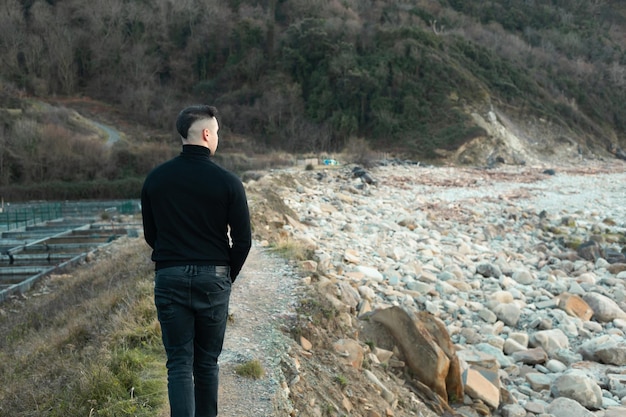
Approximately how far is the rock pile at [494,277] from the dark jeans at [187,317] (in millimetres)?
3155

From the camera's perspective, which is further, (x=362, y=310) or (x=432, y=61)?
(x=432, y=61)

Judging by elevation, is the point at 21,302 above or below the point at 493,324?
below

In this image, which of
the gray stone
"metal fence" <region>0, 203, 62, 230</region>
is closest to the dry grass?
the gray stone

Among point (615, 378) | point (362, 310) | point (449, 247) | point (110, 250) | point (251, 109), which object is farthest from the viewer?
point (251, 109)

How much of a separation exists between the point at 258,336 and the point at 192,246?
2238 millimetres

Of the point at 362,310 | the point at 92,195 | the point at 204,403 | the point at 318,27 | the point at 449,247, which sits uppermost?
the point at 318,27

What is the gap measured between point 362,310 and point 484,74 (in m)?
44.1

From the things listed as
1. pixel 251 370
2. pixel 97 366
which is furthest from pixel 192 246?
pixel 97 366

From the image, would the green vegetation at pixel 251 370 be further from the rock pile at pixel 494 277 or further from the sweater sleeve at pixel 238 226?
the rock pile at pixel 494 277

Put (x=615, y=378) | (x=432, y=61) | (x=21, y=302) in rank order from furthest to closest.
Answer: (x=432, y=61)
(x=21, y=302)
(x=615, y=378)

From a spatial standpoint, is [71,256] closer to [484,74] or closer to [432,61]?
[432,61]

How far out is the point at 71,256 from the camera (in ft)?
60.5

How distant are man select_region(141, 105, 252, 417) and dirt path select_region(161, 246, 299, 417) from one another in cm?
85

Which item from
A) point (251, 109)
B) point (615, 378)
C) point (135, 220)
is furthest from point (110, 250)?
point (251, 109)
